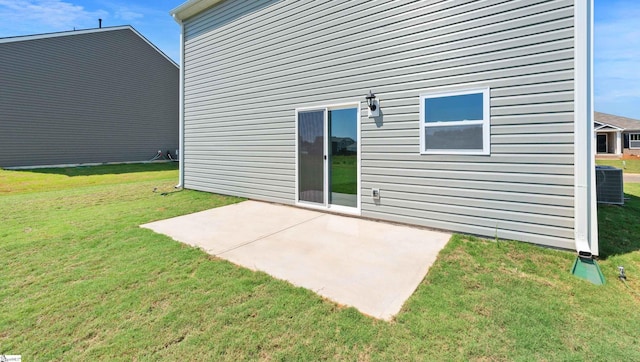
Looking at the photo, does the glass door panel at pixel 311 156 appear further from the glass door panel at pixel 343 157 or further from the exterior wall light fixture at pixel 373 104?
the exterior wall light fixture at pixel 373 104

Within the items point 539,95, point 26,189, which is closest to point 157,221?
point 539,95

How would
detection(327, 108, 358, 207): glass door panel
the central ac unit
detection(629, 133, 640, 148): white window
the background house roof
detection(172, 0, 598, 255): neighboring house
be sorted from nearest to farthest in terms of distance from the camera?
detection(172, 0, 598, 255): neighboring house < detection(327, 108, 358, 207): glass door panel < the central ac unit < the background house roof < detection(629, 133, 640, 148): white window

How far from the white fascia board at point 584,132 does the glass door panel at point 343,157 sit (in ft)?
9.76

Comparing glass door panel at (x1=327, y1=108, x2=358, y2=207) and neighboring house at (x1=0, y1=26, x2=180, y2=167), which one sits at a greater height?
neighboring house at (x1=0, y1=26, x2=180, y2=167)

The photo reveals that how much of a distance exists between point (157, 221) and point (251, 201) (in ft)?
6.86

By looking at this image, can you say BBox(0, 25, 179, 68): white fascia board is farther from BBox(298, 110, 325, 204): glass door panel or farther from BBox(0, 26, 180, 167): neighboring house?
BBox(298, 110, 325, 204): glass door panel

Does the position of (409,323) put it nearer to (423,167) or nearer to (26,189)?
(423,167)

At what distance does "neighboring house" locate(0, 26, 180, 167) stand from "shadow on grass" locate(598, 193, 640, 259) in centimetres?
1928

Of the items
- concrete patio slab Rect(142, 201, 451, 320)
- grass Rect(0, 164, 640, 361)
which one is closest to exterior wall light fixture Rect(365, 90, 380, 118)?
concrete patio slab Rect(142, 201, 451, 320)

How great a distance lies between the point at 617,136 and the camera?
23.5 m

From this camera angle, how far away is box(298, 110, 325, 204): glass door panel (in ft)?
18.5

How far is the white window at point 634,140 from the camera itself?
948 inches

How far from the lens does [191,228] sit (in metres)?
4.65

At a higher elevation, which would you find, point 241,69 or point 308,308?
point 241,69
